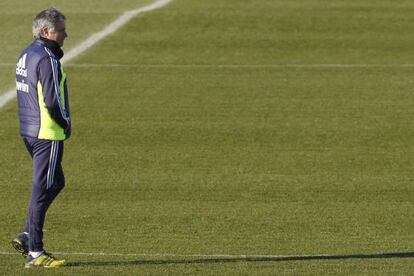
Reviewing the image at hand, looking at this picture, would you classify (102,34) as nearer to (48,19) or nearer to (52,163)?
(52,163)

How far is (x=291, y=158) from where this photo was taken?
1834 cm

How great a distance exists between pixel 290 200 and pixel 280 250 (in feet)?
8.93

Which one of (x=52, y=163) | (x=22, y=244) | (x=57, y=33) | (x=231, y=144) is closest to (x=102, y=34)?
(x=231, y=144)

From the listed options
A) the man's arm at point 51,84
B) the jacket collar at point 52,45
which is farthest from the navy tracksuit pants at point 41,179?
the jacket collar at point 52,45

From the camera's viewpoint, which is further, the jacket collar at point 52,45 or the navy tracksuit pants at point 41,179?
the navy tracksuit pants at point 41,179

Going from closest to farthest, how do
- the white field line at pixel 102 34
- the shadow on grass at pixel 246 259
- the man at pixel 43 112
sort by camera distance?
the man at pixel 43 112 → the shadow on grass at pixel 246 259 → the white field line at pixel 102 34

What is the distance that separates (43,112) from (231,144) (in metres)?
7.99

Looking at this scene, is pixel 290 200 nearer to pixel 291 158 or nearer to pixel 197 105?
pixel 291 158

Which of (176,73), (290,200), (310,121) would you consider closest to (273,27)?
(176,73)

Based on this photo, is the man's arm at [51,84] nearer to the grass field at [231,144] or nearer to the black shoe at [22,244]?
the black shoe at [22,244]

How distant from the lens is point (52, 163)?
1161 cm

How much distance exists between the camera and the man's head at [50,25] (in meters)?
11.3

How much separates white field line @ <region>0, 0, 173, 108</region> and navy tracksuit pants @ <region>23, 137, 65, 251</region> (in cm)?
1089

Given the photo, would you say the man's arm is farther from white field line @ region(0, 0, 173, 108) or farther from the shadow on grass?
white field line @ region(0, 0, 173, 108)
